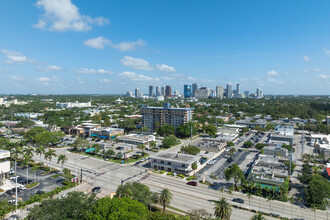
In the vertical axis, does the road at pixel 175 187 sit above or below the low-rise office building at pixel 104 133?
below

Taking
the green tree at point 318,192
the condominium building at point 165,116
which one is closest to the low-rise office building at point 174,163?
the green tree at point 318,192

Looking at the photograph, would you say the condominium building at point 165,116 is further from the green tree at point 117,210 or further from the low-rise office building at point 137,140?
the green tree at point 117,210

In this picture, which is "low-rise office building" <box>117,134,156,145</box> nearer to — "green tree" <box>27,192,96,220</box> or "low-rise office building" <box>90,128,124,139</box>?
"low-rise office building" <box>90,128,124,139</box>

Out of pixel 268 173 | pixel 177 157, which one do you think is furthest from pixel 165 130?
pixel 268 173

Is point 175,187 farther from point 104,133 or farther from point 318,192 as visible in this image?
point 104,133

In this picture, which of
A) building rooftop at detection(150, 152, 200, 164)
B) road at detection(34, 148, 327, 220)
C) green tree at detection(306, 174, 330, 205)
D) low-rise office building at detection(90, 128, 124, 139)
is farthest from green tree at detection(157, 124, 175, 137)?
green tree at detection(306, 174, 330, 205)

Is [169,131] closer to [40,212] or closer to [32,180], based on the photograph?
[32,180]

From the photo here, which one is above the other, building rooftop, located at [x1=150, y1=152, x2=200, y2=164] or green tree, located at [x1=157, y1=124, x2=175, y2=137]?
green tree, located at [x1=157, y1=124, x2=175, y2=137]
